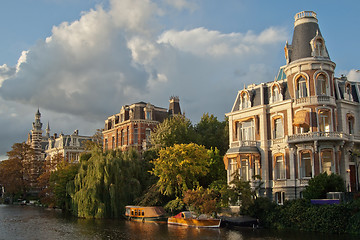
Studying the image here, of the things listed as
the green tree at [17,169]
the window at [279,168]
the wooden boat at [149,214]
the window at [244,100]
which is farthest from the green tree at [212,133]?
the green tree at [17,169]

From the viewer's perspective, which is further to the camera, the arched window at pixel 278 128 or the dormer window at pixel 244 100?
the dormer window at pixel 244 100

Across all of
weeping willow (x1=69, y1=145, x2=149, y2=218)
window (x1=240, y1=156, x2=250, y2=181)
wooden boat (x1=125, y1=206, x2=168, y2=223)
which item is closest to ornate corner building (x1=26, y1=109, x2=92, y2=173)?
weeping willow (x1=69, y1=145, x2=149, y2=218)

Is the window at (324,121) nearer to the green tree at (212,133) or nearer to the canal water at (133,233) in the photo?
the canal water at (133,233)

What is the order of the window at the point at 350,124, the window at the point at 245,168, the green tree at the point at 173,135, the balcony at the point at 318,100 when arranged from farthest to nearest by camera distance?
the green tree at the point at 173,135
the window at the point at 245,168
the window at the point at 350,124
the balcony at the point at 318,100

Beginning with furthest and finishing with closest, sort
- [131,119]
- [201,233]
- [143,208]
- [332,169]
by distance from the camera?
[131,119], [143,208], [332,169], [201,233]

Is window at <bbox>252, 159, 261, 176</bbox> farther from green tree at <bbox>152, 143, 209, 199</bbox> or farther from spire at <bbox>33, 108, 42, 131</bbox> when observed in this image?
spire at <bbox>33, 108, 42, 131</bbox>

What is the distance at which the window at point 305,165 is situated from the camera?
3628 centimetres

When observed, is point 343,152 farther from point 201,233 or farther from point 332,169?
point 201,233

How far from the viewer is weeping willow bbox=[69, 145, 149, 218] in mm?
44125

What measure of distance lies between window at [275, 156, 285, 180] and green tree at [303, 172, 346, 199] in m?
4.67

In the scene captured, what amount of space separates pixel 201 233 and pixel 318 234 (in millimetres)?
8976

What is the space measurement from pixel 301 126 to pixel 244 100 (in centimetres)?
780

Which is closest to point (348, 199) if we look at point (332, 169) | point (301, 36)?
point (332, 169)

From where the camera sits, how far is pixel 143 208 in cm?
4138
